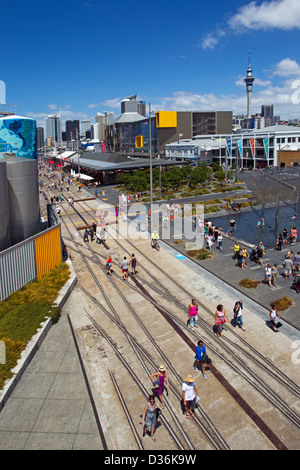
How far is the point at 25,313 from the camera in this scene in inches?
577

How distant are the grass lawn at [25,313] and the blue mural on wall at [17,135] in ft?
38.1

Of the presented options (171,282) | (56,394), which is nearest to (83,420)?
(56,394)

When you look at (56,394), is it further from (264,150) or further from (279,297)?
(264,150)

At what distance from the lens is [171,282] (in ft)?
62.7

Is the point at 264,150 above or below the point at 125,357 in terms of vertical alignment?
above

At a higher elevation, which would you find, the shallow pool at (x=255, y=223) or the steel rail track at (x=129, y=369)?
the shallow pool at (x=255, y=223)

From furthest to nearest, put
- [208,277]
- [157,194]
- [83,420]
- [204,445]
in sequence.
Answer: [157,194]
[208,277]
[83,420]
[204,445]

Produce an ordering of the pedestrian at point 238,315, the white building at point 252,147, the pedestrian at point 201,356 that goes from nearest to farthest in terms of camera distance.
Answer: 1. the pedestrian at point 201,356
2. the pedestrian at point 238,315
3. the white building at point 252,147

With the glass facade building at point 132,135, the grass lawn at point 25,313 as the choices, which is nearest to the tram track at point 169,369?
the grass lawn at point 25,313

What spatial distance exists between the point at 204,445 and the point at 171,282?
10.7 m

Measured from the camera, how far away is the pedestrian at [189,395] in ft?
31.4

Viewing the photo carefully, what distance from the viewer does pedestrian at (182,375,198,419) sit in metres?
9.58

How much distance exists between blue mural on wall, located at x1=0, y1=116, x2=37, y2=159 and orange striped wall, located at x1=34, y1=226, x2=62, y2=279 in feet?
28.7

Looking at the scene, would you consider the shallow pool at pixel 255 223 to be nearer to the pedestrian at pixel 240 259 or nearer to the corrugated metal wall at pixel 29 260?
the pedestrian at pixel 240 259
